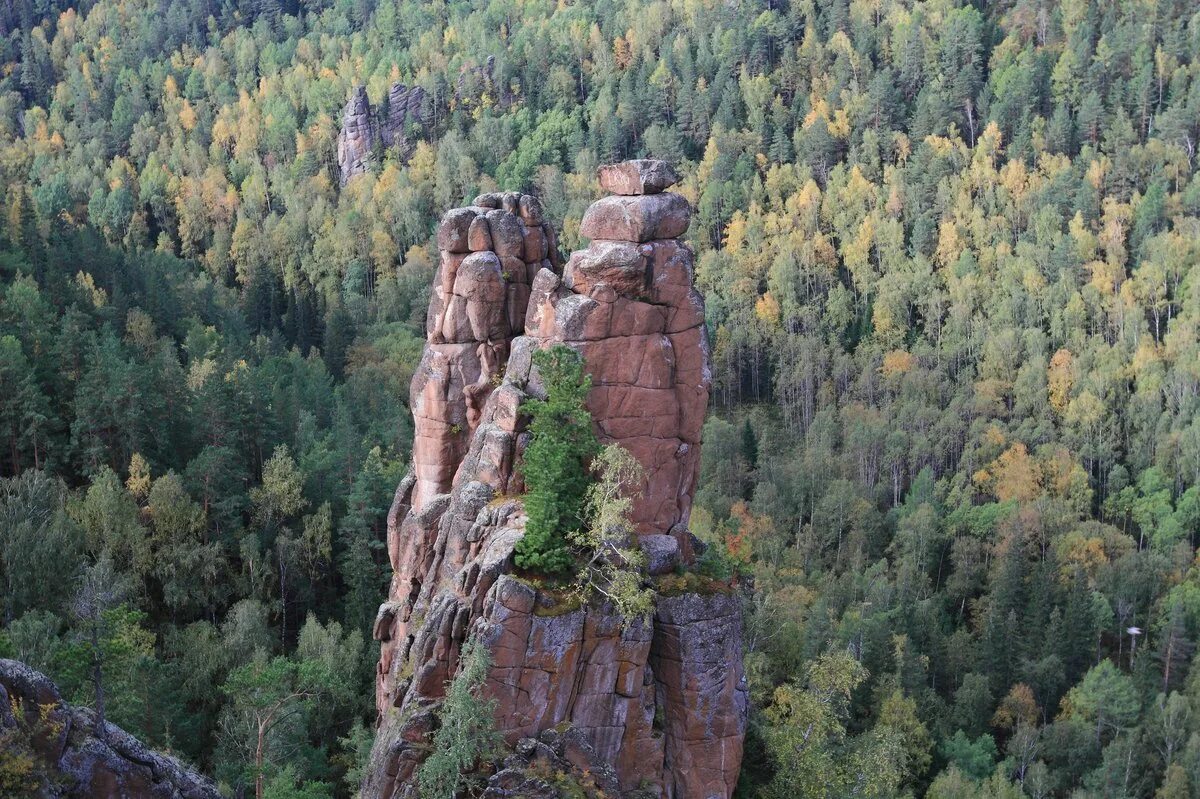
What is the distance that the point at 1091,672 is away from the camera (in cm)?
10150

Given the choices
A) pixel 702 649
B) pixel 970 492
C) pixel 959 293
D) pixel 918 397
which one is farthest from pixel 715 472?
pixel 702 649

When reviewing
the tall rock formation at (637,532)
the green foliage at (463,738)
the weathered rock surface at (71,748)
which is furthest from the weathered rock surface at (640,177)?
the weathered rock surface at (71,748)

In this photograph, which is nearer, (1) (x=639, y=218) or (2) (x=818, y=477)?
(1) (x=639, y=218)

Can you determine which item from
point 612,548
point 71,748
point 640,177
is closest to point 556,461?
point 612,548

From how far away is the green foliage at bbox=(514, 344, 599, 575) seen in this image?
3666 centimetres

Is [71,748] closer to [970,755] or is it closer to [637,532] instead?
[637,532]

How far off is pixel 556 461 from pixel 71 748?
49.0 ft

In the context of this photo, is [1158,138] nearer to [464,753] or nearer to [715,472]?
[715,472]

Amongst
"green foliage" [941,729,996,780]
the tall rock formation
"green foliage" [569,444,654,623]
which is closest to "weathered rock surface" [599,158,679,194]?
the tall rock formation

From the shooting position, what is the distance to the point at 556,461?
37500 millimetres

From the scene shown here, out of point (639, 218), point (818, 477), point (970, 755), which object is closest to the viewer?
point (639, 218)

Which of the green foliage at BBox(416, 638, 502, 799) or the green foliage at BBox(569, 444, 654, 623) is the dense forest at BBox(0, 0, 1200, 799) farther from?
the green foliage at BBox(569, 444, 654, 623)

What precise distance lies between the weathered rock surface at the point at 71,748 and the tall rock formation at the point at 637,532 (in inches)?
301

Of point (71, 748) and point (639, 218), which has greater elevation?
point (639, 218)
